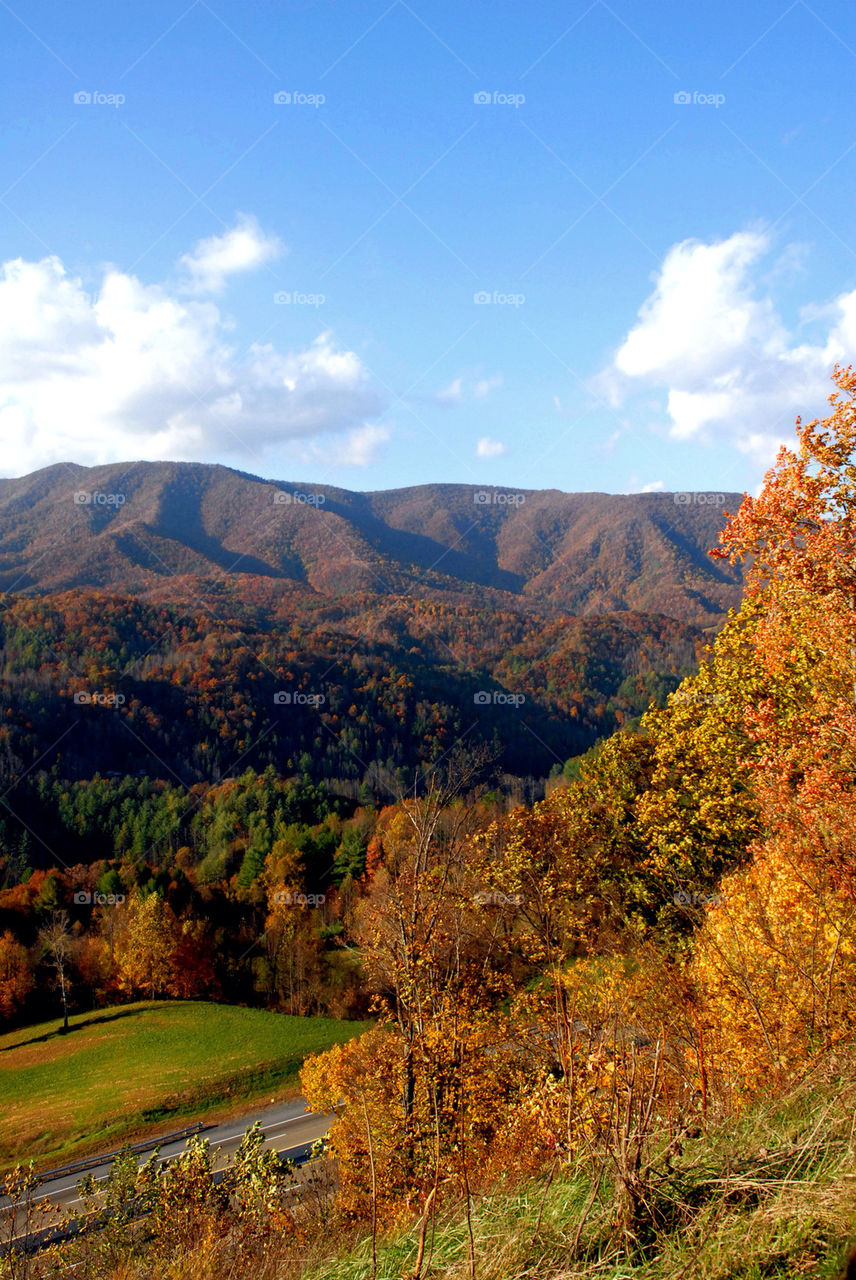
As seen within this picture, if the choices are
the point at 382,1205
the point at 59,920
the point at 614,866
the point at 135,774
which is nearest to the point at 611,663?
the point at 135,774

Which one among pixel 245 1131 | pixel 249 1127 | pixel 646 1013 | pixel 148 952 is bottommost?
pixel 245 1131

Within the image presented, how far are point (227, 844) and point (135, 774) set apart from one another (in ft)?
101

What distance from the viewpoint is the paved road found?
72.1 feet

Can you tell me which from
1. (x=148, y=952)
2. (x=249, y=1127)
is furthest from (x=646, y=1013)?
(x=148, y=952)

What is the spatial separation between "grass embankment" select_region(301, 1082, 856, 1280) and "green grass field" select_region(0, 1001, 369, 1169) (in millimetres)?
28166

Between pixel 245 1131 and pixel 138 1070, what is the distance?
30.5 feet

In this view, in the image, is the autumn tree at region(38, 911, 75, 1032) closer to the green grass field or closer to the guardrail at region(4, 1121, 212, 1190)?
the green grass field

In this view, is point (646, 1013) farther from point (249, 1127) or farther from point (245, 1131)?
point (245, 1131)

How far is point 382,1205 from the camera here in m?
11.4

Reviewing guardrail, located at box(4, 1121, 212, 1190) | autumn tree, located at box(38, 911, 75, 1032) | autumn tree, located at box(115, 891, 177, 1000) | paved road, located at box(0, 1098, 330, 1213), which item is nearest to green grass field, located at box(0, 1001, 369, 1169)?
guardrail, located at box(4, 1121, 212, 1190)

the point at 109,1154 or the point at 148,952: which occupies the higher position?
the point at 109,1154

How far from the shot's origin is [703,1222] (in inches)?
119

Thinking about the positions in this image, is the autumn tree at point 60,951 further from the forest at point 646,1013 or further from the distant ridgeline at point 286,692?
the distant ridgeline at point 286,692

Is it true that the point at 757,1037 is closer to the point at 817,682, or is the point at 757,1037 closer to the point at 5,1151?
the point at 817,682
